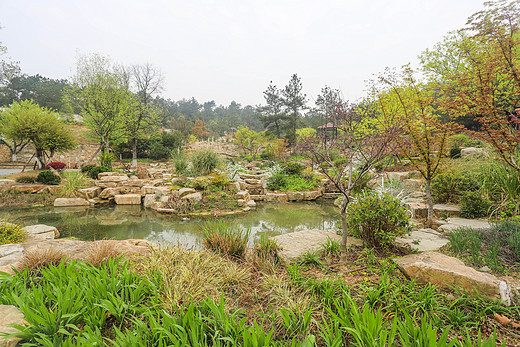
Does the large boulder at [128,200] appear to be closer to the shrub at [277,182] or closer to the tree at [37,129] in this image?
the shrub at [277,182]

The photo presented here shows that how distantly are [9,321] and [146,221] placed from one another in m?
4.48

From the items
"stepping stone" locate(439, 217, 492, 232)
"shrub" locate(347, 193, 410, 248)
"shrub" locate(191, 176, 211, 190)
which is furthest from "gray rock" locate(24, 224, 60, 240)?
"stepping stone" locate(439, 217, 492, 232)

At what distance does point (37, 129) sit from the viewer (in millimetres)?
10266

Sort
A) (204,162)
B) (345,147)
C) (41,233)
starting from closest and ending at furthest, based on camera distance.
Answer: (345,147)
(41,233)
(204,162)

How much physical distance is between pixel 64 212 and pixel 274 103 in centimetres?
2260

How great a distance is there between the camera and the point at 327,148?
2.72 m

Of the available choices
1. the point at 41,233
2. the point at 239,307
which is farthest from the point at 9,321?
the point at 41,233

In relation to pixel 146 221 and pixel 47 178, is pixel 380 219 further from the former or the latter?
pixel 47 178

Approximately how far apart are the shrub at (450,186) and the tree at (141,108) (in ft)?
53.7

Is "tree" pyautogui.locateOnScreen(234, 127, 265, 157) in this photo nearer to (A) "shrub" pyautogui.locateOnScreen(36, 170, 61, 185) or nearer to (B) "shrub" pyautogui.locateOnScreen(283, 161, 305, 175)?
(B) "shrub" pyautogui.locateOnScreen(283, 161, 305, 175)

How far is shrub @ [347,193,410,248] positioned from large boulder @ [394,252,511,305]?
47 cm

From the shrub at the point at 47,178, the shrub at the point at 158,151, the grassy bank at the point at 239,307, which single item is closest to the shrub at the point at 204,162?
the shrub at the point at 47,178

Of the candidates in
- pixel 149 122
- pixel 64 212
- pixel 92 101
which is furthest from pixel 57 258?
pixel 149 122

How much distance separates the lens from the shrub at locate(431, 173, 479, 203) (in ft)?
15.0
